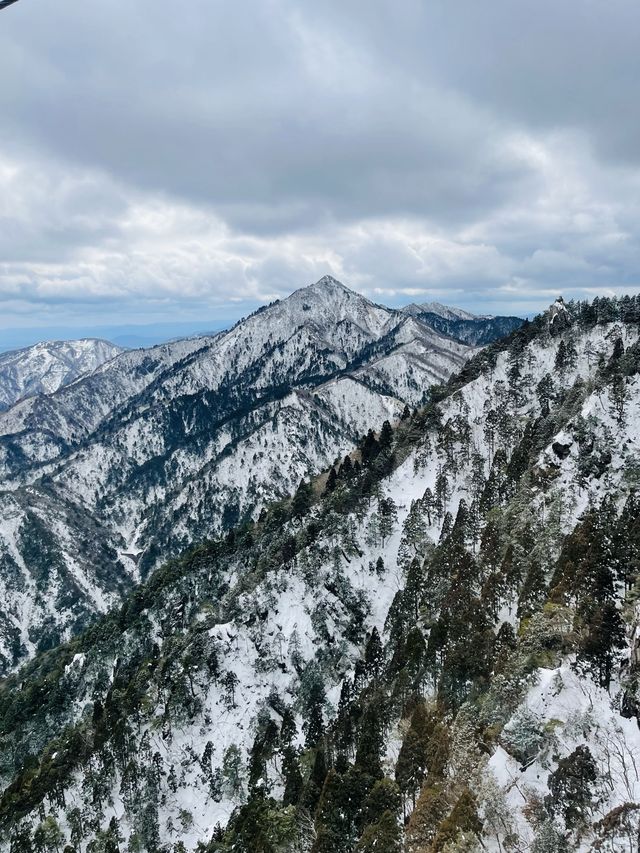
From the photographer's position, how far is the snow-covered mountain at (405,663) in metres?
40.6

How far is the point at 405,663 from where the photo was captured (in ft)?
252

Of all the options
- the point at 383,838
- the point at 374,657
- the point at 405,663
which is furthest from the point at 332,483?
the point at 383,838

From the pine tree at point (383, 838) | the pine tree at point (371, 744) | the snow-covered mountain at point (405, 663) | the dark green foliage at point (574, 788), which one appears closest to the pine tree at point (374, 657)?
the snow-covered mountain at point (405, 663)

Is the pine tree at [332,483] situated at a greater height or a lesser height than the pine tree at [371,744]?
greater

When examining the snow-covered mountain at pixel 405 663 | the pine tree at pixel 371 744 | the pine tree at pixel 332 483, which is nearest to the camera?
the snow-covered mountain at pixel 405 663

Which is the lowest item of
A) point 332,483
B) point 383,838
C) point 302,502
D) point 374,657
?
point 374,657

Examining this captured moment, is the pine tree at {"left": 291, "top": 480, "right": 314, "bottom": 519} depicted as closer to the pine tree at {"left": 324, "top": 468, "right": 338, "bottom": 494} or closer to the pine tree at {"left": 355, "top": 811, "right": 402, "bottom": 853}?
the pine tree at {"left": 324, "top": 468, "right": 338, "bottom": 494}

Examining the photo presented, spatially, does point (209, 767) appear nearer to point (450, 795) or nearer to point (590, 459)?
point (450, 795)

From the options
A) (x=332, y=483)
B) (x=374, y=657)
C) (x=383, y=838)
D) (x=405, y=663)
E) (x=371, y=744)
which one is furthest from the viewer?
(x=332, y=483)

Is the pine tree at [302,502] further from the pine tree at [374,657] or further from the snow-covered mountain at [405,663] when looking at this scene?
the pine tree at [374,657]

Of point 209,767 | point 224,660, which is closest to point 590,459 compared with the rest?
point 224,660

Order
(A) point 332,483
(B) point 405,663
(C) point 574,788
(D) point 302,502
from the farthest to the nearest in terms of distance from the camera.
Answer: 1. (A) point 332,483
2. (D) point 302,502
3. (B) point 405,663
4. (C) point 574,788

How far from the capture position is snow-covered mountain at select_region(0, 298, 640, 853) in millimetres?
40594

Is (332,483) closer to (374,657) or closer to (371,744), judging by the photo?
(374,657)
